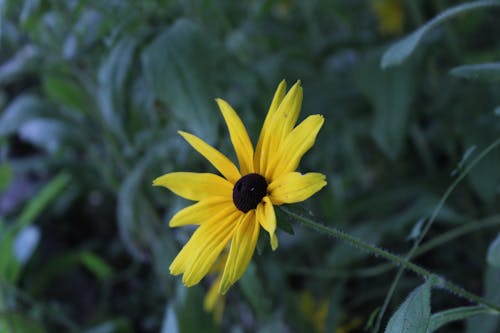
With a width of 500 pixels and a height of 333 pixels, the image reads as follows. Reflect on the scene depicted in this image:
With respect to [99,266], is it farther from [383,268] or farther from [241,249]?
[241,249]

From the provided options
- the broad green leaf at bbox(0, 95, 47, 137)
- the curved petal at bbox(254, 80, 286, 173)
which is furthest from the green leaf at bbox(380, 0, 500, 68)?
the broad green leaf at bbox(0, 95, 47, 137)

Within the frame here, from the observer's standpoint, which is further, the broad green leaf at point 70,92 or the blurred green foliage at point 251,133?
the broad green leaf at point 70,92

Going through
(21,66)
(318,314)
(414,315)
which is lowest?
(318,314)

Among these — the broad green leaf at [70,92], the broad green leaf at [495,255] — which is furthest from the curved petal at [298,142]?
the broad green leaf at [70,92]

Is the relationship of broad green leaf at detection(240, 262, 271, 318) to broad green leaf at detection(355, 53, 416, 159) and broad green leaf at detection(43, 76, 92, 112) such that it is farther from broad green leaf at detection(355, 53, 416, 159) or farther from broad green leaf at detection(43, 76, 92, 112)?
broad green leaf at detection(43, 76, 92, 112)

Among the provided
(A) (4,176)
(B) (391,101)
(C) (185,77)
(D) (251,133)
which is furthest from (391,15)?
(A) (4,176)

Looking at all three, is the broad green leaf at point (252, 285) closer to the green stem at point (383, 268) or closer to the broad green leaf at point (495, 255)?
the green stem at point (383, 268)

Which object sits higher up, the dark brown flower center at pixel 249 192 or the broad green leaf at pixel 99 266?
the dark brown flower center at pixel 249 192
